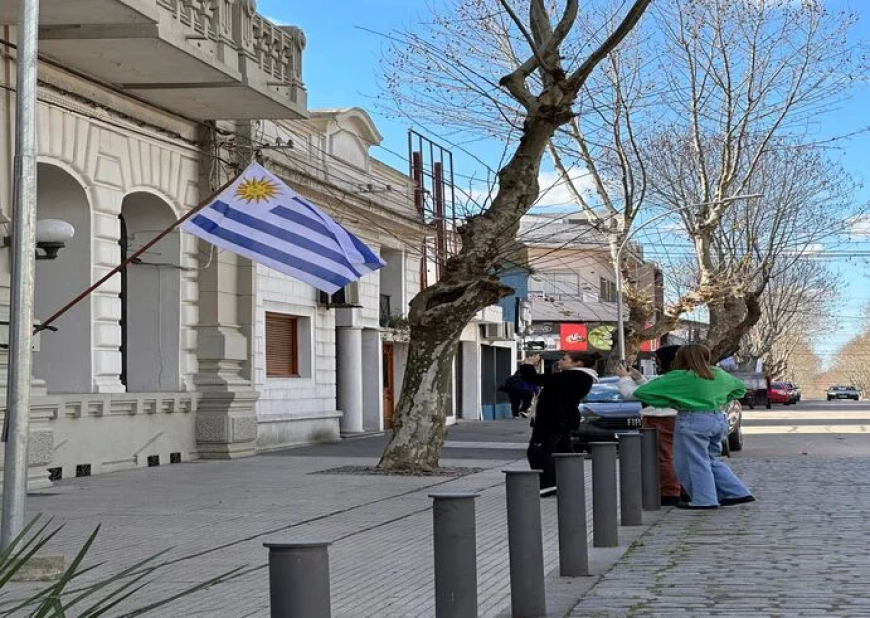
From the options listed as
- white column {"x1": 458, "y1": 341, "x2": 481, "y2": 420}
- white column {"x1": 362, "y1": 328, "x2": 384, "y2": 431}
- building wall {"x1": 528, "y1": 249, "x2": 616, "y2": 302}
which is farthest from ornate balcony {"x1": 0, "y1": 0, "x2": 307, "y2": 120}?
building wall {"x1": 528, "y1": 249, "x2": 616, "y2": 302}

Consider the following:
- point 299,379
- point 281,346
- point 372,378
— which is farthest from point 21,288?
point 372,378

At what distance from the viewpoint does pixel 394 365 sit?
35.9 m

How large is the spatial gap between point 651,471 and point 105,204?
9.45 m

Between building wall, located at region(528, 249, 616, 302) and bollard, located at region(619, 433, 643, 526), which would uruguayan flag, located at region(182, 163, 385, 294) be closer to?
bollard, located at region(619, 433, 643, 526)

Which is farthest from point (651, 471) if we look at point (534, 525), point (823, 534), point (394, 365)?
point (394, 365)

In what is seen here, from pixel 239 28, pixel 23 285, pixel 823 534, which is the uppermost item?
pixel 239 28

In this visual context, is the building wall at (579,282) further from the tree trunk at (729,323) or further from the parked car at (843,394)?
the parked car at (843,394)

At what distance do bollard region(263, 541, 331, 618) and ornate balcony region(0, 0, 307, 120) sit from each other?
1258 cm

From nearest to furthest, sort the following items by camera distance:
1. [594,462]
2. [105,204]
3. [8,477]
Result: [8,477] < [594,462] < [105,204]

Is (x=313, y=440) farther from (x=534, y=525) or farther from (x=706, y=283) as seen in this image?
(x=534, y=525)

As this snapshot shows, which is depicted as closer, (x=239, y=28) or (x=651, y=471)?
(x=651, y=471)

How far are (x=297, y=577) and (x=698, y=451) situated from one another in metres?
9.25

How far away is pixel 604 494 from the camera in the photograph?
10.7 m

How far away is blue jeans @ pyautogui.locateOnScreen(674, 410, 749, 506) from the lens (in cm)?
1325
